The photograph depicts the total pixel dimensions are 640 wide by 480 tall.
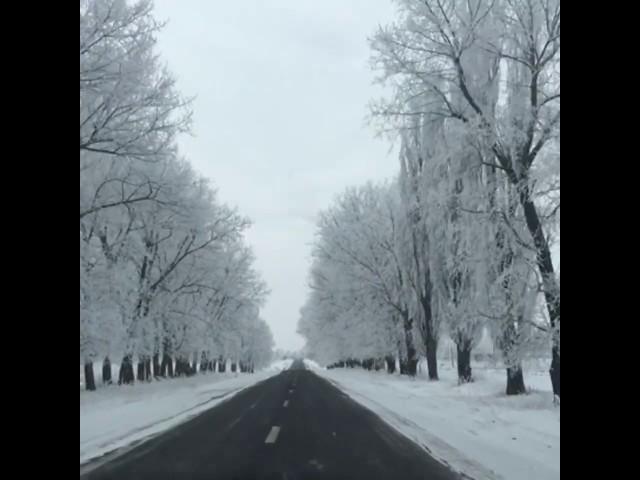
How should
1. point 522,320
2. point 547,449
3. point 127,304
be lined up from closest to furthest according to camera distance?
point 547,449, point 522,320, point 127,304

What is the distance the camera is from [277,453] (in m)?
9.03

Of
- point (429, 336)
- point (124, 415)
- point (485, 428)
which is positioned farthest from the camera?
point (429, 336)

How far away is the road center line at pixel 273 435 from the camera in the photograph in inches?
411

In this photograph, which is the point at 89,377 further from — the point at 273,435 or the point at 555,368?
the point at 555,368

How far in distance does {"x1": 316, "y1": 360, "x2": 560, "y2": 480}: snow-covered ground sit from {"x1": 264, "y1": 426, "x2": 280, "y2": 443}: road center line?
245 cm

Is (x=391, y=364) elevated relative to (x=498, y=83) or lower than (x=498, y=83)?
lower

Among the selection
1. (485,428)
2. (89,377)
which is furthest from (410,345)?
(485,428)

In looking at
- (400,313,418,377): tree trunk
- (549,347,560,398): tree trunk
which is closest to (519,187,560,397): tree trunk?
(549,347,560,398): tree trunk

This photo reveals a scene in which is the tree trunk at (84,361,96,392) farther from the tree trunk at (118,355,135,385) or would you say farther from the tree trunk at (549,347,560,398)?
the tree trunk at (549,347,560,398)

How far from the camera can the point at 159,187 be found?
19.5m

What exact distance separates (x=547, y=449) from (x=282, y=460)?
4.13 meters

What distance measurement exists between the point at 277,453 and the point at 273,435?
6.99ft
